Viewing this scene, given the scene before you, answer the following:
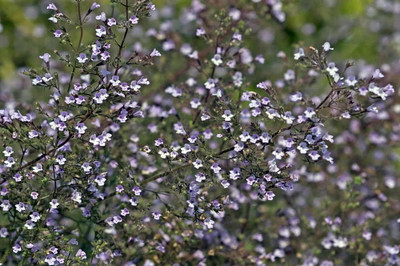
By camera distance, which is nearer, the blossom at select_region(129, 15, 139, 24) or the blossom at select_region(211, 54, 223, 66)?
the blossom at select_region(129, 15, 139, 24)

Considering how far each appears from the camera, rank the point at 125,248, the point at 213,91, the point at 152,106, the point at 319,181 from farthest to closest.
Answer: the point at 319,181 < the point at 152,106 < the point at 213,91 < the point at 125,248

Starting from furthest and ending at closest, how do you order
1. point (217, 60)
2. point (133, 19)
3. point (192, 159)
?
1. point (217, 60)
2. point (192, 159)
3. point (133, 19)

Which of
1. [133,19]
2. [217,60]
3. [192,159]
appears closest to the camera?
[133,19]

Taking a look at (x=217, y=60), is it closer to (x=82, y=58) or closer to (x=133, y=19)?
(x=133, y=19)

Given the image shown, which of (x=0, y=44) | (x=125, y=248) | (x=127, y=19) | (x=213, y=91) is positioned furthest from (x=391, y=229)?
(x=0, y=44)

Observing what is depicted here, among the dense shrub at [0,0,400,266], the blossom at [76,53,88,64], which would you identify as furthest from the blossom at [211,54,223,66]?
the blossom at [76,53,88,64]

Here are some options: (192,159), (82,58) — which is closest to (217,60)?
(192,159)

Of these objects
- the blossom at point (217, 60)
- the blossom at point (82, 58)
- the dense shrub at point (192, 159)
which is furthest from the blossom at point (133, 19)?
the blossom at point (217, 60)

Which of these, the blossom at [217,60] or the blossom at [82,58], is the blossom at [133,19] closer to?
the blossom at [82,58]

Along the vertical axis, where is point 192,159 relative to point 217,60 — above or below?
below

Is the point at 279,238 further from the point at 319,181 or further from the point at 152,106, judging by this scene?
the point at 152,106

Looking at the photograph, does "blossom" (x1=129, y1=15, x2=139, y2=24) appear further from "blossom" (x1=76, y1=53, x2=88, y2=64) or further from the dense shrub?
"blossom" (x1=76, y1=53, x2=88, y2=64)
